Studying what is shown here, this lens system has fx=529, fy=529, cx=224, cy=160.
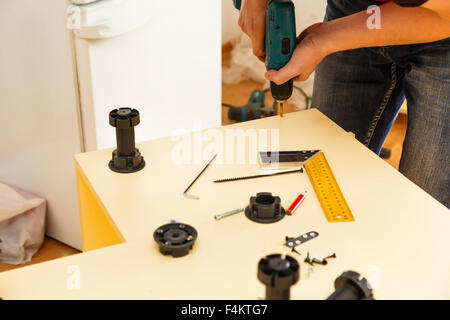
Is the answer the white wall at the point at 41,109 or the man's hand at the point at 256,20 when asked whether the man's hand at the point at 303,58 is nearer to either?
the man's hand at the point at 256,20

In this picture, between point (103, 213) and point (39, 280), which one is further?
point (103, 213)

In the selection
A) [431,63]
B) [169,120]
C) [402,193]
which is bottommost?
[169,120]

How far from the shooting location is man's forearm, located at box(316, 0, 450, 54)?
93 cm

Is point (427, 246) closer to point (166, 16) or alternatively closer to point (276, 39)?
point (276, 39)

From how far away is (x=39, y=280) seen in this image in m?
0.75

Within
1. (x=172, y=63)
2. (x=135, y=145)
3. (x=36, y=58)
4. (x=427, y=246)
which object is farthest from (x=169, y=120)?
(x=427, y=246)

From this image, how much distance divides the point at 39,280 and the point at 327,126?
72 cm

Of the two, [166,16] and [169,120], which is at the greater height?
[166,16]

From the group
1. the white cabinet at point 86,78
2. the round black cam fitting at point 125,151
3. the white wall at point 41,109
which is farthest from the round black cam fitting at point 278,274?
the white wall at point 41,109

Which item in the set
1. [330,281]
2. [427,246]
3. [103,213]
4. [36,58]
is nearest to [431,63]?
[427,246]

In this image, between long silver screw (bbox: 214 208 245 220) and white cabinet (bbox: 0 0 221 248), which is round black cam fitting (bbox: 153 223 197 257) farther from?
white cabinet (bbox: 0 0 221 248)

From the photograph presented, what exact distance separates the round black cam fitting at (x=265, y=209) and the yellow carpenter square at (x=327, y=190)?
84mm
